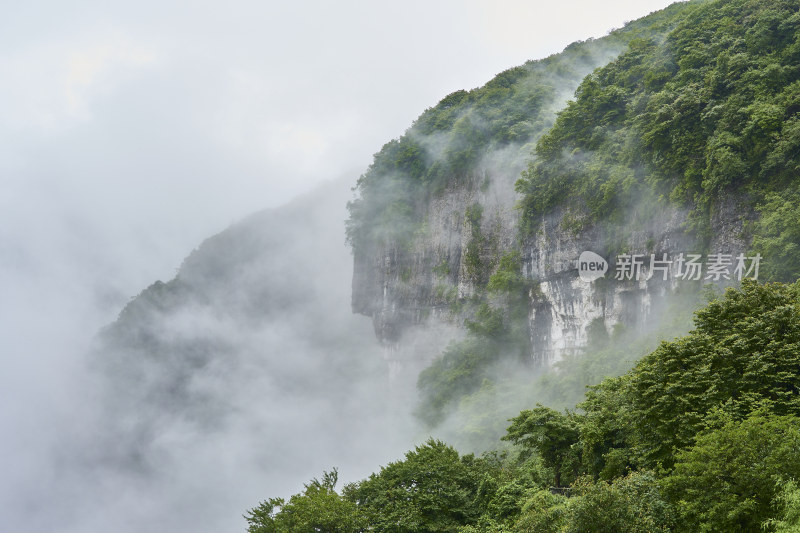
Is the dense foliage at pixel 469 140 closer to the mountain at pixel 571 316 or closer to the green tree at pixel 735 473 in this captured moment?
the mountain at pixel 571 316

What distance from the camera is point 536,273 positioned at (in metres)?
42.7

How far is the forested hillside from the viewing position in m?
14.5

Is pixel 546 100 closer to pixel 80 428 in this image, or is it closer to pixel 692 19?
pixel 692 19

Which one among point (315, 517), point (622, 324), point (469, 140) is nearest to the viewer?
point (315, 517)

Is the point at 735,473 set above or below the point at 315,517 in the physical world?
below

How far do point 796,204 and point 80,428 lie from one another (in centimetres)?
9860

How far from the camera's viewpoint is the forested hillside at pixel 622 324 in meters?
14.5

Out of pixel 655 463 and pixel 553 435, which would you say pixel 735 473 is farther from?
pixel 553 435

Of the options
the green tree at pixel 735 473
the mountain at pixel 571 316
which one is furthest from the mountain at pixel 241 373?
the green tree at pixel 735 473

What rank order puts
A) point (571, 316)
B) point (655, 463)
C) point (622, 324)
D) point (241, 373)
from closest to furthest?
1. point (655, 463)
2. point (622, 324)
3. point (571, 316)
4. point (241, 373)

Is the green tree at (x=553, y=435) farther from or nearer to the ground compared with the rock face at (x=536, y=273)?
nearer to the ground

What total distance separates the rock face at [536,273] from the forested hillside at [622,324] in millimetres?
290

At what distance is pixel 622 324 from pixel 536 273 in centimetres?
802

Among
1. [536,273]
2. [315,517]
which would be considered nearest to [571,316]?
[536,273]
